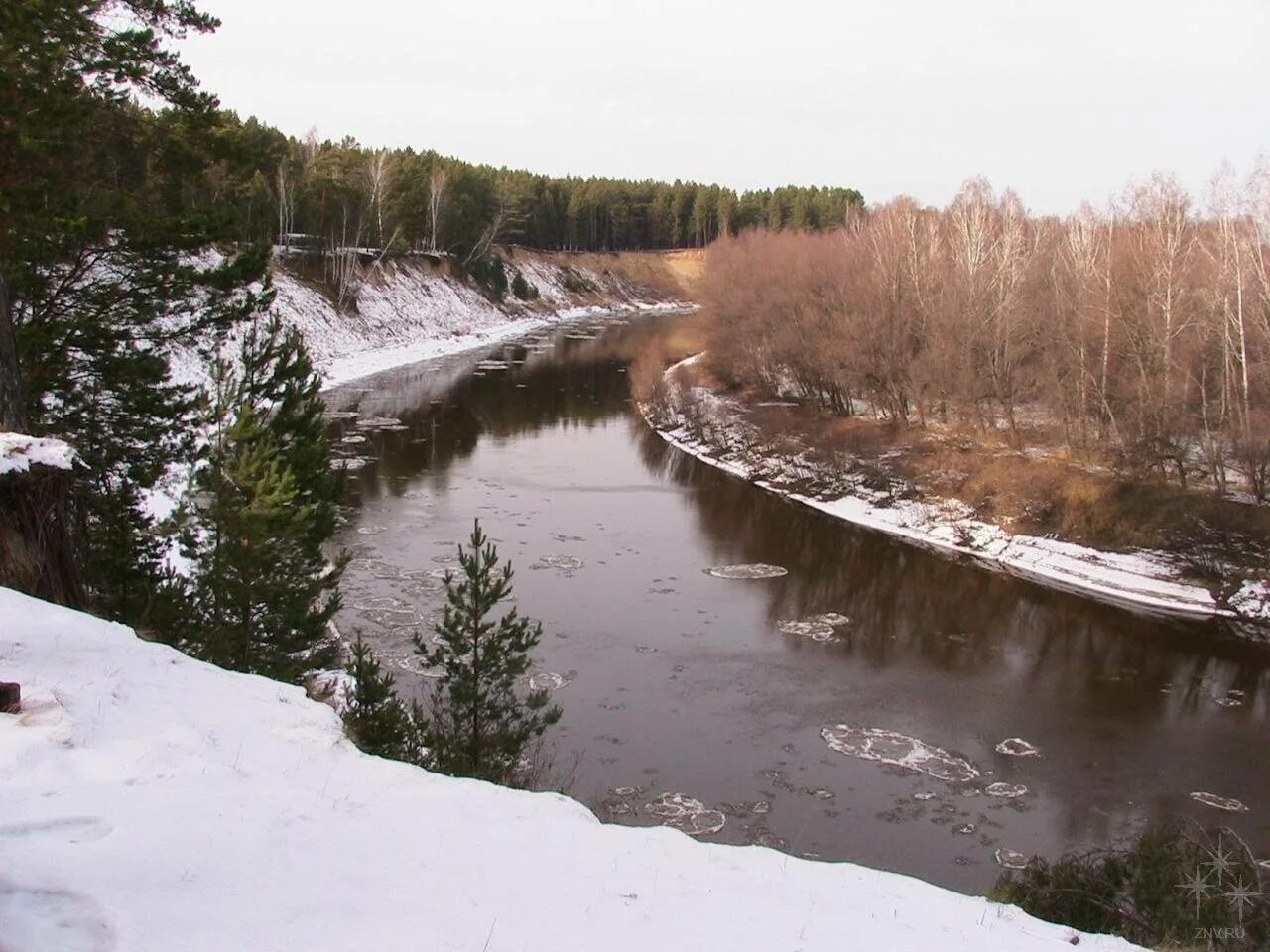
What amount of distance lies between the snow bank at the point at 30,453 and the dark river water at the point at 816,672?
8.24 meters

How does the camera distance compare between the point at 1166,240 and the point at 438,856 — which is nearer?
the point at 438,856

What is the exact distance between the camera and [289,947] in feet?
14.1

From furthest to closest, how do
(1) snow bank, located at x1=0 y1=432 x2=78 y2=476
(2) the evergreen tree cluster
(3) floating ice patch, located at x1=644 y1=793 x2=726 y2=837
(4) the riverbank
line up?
(4) the riverbank → (3) floating ice patch, located at x1=644 y1=793 x2=726 y2=837 → (2) the evergreen tree cluster → (1) snow bank, located at x1=0 y1=432 x2=78 y2=476

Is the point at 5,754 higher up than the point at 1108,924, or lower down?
higher up

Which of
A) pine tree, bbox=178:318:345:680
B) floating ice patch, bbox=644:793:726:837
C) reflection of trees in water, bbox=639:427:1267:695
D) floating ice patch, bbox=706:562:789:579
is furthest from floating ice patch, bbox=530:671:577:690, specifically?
floating ice patch, bbox=706:562:789:579

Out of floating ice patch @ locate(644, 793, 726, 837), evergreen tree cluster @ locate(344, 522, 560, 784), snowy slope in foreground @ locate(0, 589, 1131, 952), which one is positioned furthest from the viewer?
floating ice patch @ locate(644, 793, 726, 837)

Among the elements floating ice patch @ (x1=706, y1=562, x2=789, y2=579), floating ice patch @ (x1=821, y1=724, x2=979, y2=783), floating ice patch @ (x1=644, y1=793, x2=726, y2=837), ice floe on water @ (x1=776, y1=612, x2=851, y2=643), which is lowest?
Result: floating ice patch @ (x1=644, y1=793, x2=726, y2=837)

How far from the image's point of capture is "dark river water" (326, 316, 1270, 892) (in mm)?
14188

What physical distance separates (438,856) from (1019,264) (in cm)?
3466

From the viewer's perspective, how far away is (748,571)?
24906 mm

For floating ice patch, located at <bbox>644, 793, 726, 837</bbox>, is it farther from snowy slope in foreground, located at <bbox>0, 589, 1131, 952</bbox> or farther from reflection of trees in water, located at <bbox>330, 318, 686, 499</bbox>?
reflection of trees in water, located at <bbox>330, 318, 686, 499</bbox>

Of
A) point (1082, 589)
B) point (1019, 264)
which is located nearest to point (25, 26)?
point (1082, 589)

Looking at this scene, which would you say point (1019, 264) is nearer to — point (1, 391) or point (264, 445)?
point (264, 445)

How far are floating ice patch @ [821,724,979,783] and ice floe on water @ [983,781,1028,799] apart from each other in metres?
0.37
